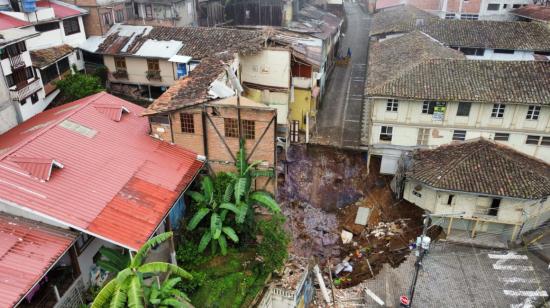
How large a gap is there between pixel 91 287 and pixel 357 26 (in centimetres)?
6498

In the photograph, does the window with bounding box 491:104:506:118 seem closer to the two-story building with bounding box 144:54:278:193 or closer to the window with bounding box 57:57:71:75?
the two-story building with bounding box 144:54:278:193

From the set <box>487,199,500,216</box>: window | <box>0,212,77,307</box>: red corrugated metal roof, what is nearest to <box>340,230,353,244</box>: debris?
<box>487,199,500,216</box>: window

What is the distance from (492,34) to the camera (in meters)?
45.2

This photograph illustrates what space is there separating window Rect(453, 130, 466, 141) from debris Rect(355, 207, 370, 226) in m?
8.86

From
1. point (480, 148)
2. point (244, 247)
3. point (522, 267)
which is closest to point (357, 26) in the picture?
point (480, 148)

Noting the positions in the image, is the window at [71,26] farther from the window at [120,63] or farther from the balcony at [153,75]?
the balcony at [153,75]

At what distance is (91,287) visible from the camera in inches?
749

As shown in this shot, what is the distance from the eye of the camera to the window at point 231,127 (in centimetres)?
2319

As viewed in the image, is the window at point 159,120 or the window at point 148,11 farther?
the window at point 148,11

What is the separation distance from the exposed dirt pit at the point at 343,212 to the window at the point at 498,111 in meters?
8.99

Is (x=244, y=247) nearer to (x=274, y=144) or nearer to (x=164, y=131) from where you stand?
(x=274, y=144)

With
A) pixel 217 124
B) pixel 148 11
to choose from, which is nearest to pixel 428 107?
pixel 217 124

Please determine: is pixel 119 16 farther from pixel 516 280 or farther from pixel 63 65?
pixel 516 280

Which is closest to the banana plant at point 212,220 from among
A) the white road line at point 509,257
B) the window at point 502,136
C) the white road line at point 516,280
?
the white road line at point 516,280
